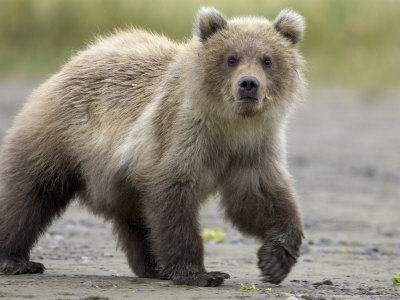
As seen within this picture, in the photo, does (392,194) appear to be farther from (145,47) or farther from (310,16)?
(310,16)

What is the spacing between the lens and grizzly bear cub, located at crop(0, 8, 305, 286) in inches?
342

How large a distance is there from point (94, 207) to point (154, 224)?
108 centimetres

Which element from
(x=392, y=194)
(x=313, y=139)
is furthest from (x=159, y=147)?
(x=313, y=139)

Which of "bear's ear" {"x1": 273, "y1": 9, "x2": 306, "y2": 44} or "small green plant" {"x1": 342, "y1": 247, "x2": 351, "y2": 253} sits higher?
"bear's ear" {"x1": 273, "y1": 9, "x2": 306, "y2": 44}

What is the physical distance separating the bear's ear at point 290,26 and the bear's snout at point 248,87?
34.3 inches

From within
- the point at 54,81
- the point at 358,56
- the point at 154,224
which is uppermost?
the point at 358,56

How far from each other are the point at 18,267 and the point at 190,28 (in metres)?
16.2

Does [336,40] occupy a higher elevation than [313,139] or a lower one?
higher

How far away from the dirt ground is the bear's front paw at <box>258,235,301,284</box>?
0.11 metres

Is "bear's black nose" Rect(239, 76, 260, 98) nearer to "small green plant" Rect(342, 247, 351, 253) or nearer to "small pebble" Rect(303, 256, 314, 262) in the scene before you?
"small pebble" Rect(303, 256, 314, 262)

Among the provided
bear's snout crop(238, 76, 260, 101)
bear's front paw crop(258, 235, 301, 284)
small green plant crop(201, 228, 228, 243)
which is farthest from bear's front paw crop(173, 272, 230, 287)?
small green plant crop(201, 228, 228, 243)

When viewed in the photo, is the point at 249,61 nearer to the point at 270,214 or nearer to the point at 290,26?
the point at 290,26

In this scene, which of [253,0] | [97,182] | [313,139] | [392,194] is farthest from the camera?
[253,0]

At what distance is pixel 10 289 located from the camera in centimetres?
808
